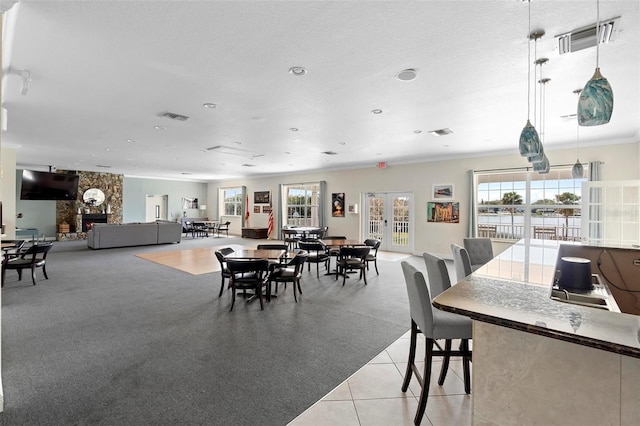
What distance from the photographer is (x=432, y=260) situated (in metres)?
2.56

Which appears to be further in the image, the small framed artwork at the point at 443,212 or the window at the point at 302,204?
the window at the point at 302,204

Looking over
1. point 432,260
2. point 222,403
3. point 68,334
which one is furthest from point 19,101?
point 432,260

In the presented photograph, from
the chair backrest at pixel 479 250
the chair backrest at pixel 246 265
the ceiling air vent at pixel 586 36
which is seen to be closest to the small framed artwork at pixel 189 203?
the chair backrest at pixel 246 265

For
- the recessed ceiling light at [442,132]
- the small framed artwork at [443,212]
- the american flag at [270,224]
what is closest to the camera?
the recessed ceiling light at [442,132]

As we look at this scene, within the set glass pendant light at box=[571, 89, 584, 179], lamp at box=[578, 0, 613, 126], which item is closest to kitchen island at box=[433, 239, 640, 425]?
lamp at box=[578, 0, 613, 126]

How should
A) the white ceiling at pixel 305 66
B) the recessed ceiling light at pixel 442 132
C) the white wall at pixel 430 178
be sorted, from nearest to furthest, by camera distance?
the white ceiling at pixel 305 66
the recessed ceiling light at pixel 442 132
the white wall at pixel 430 178

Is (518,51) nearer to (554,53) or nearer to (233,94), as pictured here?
(554,53)

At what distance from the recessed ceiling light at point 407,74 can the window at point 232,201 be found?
12582mm

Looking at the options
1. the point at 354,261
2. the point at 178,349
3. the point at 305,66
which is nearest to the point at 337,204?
the point at 354,261

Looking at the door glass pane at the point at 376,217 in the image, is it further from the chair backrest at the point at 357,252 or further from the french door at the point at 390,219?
the chair backrest at the point at 357,252

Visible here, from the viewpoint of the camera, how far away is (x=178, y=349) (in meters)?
3.04

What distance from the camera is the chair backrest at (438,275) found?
2.43 metres

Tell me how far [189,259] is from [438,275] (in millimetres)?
7093

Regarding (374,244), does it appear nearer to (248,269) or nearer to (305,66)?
(248,269)
